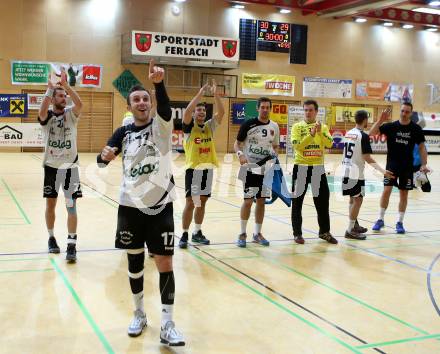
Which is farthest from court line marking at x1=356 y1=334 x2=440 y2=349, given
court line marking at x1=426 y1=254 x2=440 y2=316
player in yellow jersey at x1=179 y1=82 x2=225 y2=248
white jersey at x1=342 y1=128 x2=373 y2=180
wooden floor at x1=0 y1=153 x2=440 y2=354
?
white jersey at x1=342 y1=128 x2=373 y2=180

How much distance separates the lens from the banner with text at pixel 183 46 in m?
21.2

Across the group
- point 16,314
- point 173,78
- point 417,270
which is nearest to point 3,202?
point 16,314

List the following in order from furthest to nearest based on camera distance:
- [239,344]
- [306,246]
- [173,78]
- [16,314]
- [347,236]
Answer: [173,78], [347,236], [306,246], [16,314], [239,344]

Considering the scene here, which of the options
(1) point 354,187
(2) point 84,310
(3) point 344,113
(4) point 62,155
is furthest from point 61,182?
(3) point 344,113

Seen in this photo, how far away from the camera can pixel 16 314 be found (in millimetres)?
4469

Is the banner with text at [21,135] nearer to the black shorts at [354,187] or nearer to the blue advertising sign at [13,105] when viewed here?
the blue advertising sign at [13,105]

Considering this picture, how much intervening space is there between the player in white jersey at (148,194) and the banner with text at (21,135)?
57.1 feet

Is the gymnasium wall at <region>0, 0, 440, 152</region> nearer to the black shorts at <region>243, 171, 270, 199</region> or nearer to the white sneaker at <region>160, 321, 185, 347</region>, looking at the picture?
the black shorts at <region>243, 171, 270, 199</region>

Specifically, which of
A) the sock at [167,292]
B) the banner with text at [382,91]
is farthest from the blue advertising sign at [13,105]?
the sock at [167,292]

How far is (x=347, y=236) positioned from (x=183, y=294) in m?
3.64

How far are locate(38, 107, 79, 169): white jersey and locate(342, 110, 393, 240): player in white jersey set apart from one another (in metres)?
4.15

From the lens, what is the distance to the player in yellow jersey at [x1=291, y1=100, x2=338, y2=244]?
24.6 ft

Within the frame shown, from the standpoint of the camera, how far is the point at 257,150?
23.9ft

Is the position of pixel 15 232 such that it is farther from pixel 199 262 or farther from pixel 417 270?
pixel 417 270
